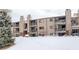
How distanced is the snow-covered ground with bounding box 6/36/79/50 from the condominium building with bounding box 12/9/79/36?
0.29 feet

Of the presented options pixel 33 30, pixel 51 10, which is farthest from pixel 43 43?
pixel 51 10

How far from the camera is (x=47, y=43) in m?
4.52

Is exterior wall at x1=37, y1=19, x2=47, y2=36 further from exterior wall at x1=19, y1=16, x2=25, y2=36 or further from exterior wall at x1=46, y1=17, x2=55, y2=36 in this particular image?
exterior wall at x1=19, y1=16, x2=25, y2=36

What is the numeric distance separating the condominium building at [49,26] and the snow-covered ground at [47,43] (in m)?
0.09

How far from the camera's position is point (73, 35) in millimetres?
4473

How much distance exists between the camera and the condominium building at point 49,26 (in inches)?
176

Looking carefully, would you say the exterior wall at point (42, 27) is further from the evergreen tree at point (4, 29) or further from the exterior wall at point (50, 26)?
the evergreen tree at point (4, 29)

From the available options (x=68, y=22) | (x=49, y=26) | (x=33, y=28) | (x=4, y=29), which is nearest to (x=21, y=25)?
(x=33, y=28)

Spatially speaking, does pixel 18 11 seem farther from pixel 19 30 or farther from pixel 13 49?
pixel 13 49

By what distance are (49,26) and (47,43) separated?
0.32m

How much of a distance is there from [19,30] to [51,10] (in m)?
0.70

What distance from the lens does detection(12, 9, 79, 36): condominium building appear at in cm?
446

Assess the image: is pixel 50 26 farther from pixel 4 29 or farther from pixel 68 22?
pixel 4 29

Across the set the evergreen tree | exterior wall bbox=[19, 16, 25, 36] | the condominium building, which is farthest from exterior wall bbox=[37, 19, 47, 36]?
the evergreen tree
